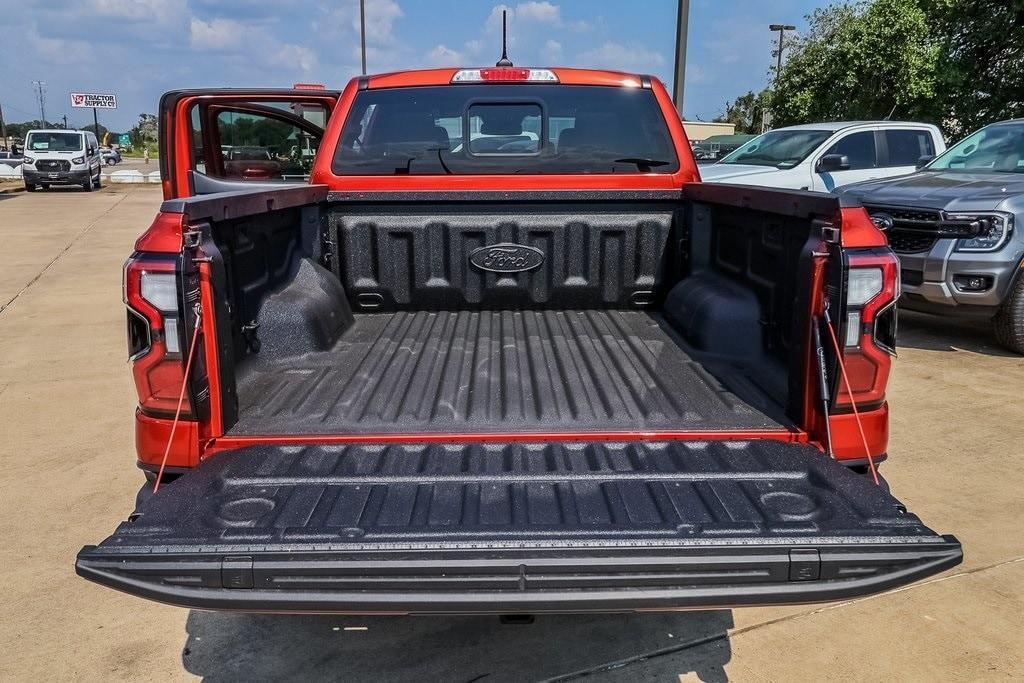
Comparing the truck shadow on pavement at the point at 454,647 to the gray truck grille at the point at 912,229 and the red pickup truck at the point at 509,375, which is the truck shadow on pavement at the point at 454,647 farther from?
the gray truck grille at the point at 912,229

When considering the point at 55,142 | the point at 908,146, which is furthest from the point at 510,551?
the point at 55,142

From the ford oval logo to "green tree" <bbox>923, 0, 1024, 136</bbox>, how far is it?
14.2 meters

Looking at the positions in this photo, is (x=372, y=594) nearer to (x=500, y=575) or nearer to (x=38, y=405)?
(x=500, y=575)

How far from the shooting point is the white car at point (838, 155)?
9875mm

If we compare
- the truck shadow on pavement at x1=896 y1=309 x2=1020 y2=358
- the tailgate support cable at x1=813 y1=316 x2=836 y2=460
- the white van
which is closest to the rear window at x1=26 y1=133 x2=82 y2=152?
the white van

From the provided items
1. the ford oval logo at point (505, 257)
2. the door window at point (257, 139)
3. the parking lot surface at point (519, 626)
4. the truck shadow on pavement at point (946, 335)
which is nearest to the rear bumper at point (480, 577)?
the parking lot surface at point (519, 626)

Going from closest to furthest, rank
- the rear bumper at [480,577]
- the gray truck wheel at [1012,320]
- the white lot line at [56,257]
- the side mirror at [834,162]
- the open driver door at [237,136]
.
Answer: the rear bumper at [480,577]
the open driver door at [237,136]
the gray truck wheel at [1012,320]
the white lot line at [56,257]
the side mirror at [834,162]

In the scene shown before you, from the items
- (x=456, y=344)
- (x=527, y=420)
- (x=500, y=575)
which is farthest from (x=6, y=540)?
(x=500, y=575)

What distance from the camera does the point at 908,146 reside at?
10.3m

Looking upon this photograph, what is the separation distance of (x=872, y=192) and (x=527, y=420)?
228 inches

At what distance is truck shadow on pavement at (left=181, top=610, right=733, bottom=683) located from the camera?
2.76 meters

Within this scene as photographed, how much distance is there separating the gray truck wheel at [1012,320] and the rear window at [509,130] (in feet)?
13.1

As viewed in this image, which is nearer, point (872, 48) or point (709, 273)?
point (709, 273)

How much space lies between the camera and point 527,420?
8.50ft
